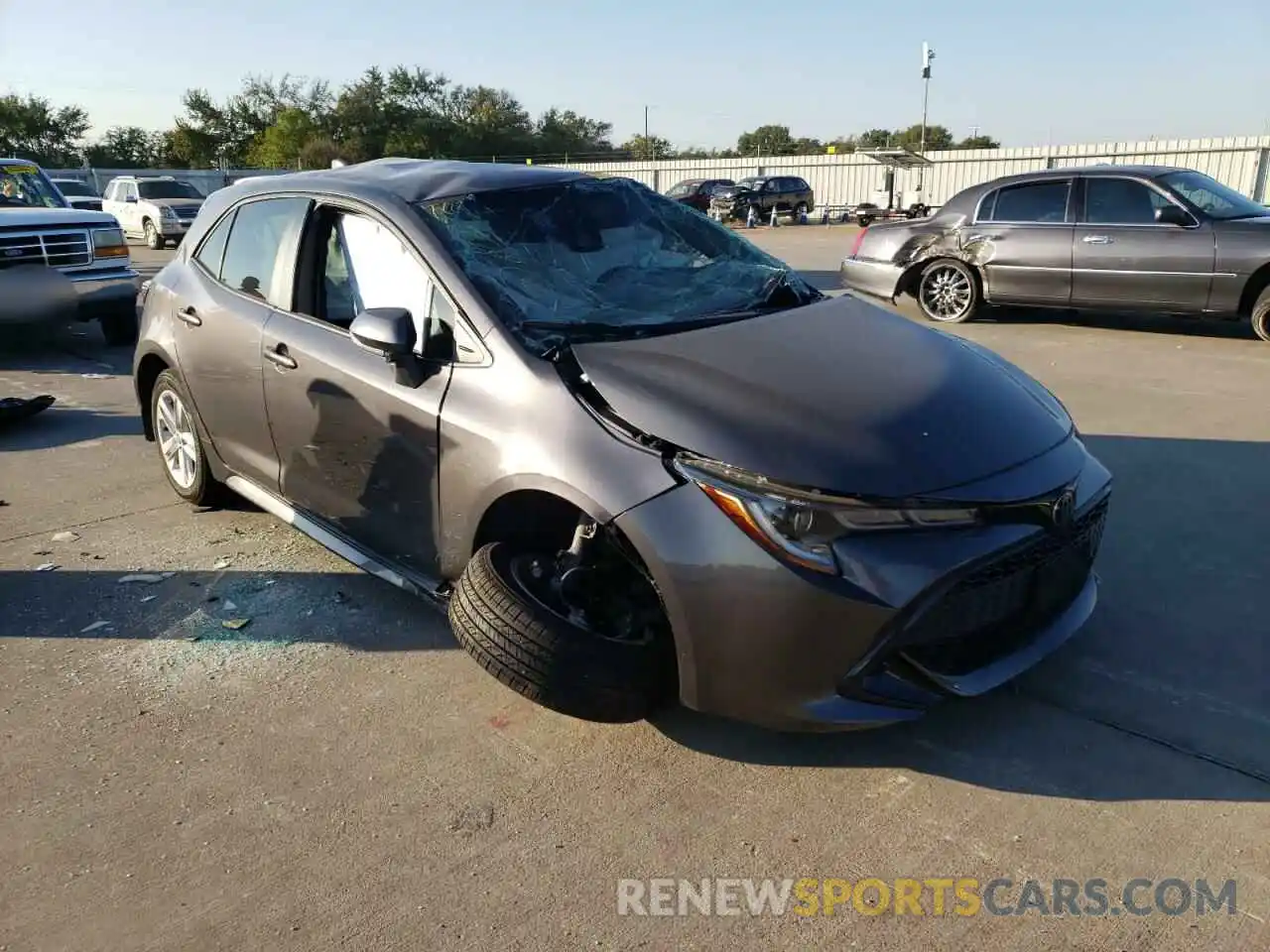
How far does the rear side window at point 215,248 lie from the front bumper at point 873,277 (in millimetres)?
7594

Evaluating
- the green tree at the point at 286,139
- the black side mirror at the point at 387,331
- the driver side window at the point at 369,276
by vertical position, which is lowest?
the black side mirror at the point at 387,331

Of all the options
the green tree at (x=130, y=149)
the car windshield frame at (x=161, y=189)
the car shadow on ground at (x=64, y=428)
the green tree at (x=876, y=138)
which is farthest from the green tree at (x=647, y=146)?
the car shadow on ground at (x=64, y=428)

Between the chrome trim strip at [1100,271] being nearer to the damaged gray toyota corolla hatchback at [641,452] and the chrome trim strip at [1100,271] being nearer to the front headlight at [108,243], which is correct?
the damaged gray toyota corolla hatchback at [641,452]

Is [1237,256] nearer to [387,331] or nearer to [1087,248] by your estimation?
[1087,248]

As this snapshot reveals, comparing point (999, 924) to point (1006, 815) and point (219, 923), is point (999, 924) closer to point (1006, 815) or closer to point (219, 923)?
point (1006, 815)

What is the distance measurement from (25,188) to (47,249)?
7.25 feet

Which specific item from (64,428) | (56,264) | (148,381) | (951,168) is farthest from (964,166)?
(148,381)

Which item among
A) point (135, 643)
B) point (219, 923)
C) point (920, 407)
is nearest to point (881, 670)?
point (920, 407)

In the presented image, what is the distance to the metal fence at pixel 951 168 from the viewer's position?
1049 inches

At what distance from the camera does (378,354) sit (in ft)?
11.3

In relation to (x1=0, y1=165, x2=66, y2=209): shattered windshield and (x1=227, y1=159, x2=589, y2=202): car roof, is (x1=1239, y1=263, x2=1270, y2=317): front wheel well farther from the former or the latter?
(x1=0, y1=165, x2=66, y2=209): shattered windshield

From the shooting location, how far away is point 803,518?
2502mm

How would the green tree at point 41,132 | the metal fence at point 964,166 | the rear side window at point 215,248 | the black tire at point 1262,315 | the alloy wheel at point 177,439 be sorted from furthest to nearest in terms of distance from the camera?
the green tree at point 41,132
the metal fence at point 964,166
the black tire at point 1262,315
the alloy wheel at point 177,439
the rear side window at point 215,248

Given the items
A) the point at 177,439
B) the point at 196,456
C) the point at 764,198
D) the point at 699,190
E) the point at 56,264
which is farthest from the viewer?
the point at 699,190
